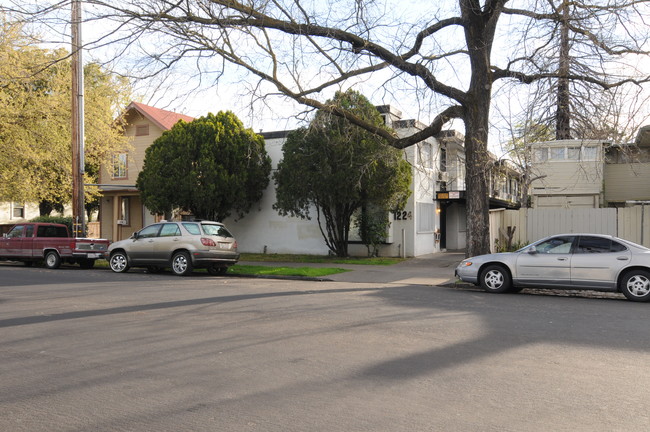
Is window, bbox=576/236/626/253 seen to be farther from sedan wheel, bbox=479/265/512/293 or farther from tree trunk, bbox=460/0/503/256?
tree trunk, bbox=460/0/503/256

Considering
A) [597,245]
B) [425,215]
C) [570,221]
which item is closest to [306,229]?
[425,215]

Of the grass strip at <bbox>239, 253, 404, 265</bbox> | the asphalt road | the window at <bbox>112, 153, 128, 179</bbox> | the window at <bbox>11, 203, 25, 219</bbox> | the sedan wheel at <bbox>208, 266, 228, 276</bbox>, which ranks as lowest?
the asphalt road

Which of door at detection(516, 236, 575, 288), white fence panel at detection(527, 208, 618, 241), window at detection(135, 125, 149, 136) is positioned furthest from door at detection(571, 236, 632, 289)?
window at detection(135, 125, 149, 136)

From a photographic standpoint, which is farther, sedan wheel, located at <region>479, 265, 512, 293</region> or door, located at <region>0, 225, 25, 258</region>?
door, located at <region>0, 225, 25, 258</region>

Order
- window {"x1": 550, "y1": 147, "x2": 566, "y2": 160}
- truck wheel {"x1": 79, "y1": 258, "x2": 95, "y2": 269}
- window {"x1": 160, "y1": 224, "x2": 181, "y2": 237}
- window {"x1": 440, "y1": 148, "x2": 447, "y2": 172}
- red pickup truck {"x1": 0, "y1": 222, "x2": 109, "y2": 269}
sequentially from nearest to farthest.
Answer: window {"x1": 160, "y1": 224, "x2": 181, "y2": 237}
red pickup truck {"x1": 0, "y1": 222, "x2": 109, "y2": 269}
truck wheel {"x1": 79, "y1": 258, "x2": 95, "y2": 269}
window {"x1": 550, "y1": 147, "x2": 566, "y2": 160}
window {"x1": 440, "y1": 148, "x2": 447, "y2": 172}

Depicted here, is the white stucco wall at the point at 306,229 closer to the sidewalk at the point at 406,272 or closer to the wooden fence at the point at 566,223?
the sidewalk at the point at 406,272

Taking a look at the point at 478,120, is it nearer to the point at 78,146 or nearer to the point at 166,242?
the point at 166,242

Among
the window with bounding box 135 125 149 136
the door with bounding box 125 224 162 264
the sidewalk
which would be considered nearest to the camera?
the sidewalk

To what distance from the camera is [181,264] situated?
55.3ft

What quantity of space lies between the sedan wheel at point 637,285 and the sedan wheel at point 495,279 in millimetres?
2342

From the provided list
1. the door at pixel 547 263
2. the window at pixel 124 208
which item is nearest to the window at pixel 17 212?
the window at pixel 124 208

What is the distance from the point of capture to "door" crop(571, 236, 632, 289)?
11.5 metres

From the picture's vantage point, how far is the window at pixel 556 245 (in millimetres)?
12148

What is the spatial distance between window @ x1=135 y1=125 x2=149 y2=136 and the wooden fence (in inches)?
724
